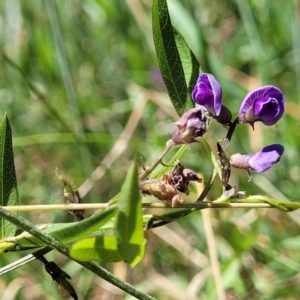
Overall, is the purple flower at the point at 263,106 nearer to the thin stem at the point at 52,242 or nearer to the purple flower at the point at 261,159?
the purple flower at the point at 261,159

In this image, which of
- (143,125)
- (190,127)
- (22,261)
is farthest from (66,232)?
(143,125)

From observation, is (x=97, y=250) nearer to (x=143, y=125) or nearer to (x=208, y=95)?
(x=208, y=95)

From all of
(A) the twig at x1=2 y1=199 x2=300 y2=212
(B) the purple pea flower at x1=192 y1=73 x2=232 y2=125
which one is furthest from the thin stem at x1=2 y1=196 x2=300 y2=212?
(B) the purple pea flower at x1=192 y1=73 x2=232 y2=125

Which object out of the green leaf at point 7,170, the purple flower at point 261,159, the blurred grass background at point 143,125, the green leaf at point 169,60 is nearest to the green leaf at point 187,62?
the green leaf at point 169,60

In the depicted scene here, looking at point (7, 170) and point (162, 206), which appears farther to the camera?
point (7, 170)

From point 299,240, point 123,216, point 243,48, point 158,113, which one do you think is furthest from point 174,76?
point 243,48

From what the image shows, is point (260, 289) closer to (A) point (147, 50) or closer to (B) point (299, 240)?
(B) point (299, 240)

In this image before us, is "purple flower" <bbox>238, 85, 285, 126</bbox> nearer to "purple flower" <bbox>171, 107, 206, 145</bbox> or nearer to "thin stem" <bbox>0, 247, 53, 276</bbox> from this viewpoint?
"purple flower" <bbox>171, 107, 206, 145</bbox>
